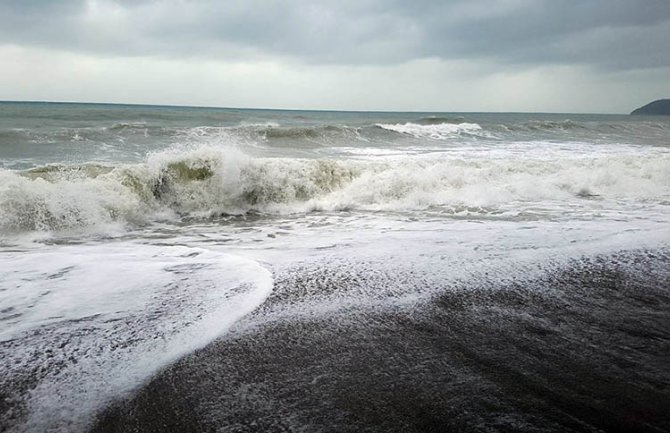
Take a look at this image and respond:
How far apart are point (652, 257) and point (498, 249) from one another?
149cm

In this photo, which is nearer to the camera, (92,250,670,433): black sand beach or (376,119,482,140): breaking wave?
(92,250,670,433): black sand beach

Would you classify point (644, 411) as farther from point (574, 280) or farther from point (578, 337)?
point (574, 280)

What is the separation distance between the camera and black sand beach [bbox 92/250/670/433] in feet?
6.98

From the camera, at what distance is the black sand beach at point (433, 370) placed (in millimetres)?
2127

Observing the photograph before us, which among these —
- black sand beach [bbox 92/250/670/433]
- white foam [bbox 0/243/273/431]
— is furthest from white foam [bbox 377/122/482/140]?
black sand beach [bbox 92/250/670/433]

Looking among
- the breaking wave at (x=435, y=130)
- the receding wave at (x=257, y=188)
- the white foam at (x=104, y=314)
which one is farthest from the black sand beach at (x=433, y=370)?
the breaking wave at (x=435, y=130)

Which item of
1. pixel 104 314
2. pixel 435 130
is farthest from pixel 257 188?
pixel 435 130

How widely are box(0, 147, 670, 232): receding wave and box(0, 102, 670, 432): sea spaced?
0.07 metres

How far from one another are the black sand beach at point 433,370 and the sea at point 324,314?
12mm

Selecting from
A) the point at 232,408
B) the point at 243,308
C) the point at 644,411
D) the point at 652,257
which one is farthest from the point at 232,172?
the point at 644,411

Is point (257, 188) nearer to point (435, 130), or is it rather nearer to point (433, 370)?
point (433, 370)

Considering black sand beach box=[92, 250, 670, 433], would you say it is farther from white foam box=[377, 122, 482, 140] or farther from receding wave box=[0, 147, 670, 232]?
white foam box=[377, 122, 482, 140]

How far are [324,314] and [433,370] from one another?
1013 millimetres

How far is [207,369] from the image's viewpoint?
8.54 feet
